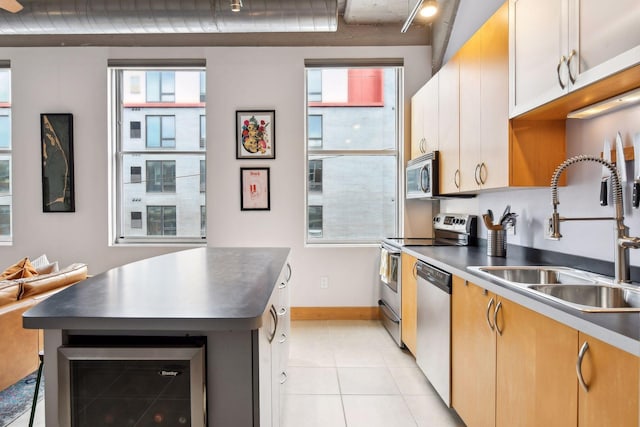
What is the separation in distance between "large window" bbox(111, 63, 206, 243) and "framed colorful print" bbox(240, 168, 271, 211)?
52 cm

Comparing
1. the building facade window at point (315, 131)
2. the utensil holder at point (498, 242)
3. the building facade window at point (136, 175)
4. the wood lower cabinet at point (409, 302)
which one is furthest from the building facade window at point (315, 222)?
the utensil holder at point (498, 242)

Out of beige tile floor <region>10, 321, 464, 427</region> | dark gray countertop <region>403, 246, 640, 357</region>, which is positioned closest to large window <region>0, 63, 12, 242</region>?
beige tile floor <region>10, 321, 464, 427</region>

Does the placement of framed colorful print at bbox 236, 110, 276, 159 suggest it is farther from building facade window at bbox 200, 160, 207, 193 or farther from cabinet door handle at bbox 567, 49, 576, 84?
cabinet door handle at bbox 567, 49, 576, 84

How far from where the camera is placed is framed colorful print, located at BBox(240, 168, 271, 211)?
402 cm

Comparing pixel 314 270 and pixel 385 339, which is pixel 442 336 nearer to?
pixel 385 339

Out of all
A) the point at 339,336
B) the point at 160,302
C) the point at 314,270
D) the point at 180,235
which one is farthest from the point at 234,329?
the point at 180,235

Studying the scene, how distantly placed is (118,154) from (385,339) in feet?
11.4

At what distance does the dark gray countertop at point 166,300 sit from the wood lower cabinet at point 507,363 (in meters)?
0.98

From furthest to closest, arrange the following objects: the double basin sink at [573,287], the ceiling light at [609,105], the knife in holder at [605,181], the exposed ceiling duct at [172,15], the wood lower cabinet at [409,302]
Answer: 1. the exposed ceiling duct at [172,15]
2. the wood lower cabinet at [409,302]
3. the knife in holder at [605,181]
4. the ceiling light at [609,105]
5. the double basin sink at [573,287]

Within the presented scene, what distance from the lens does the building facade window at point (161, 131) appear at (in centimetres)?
419

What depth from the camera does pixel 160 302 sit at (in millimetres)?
1259

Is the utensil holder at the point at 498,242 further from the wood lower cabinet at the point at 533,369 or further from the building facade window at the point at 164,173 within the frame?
the building facade window at the point at 164,173

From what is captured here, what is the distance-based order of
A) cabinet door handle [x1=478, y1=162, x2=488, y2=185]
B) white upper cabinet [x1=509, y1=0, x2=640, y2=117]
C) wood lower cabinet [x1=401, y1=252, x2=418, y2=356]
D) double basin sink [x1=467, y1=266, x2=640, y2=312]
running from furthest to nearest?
wood lower cabinet [x1=401, y1=252, x2=418, y2=356] → cabinet door handle [x1=478, y1=162, x2=488, y2=185] → double basin sink [x1=467, y1=266, x2=640, y2=312] → white upper cabinet [x1=509, y1=0, x2=640, y2=117]

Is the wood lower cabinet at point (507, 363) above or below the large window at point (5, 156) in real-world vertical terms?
below
